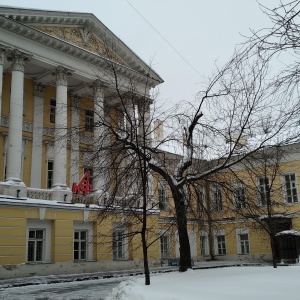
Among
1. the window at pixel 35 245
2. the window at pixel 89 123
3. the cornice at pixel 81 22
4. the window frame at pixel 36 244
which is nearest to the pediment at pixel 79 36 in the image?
the cornice at pixel 81 22

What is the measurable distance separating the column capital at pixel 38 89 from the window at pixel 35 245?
977 cm

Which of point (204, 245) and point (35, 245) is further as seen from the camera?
point (204, 245)

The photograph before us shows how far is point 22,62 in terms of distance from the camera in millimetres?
23984

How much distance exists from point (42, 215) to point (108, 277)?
532 centimetres

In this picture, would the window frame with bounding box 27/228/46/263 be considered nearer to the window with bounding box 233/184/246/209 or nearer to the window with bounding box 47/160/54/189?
the window with bounding box 47/160/54/189

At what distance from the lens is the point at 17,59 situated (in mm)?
23750

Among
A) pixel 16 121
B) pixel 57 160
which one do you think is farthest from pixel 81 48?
pixel 57 160

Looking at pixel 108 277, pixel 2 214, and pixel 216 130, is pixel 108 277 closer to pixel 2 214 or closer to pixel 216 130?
pixel 2 214

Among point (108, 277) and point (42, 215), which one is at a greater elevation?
point (42, 215)

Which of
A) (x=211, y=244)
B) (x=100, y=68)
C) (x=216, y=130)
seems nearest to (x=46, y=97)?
(x=100, y=68)

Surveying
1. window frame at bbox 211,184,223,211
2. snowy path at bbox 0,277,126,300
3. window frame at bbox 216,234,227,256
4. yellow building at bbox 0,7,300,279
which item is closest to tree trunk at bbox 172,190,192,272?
yellow building at bbox 0,7,300,279

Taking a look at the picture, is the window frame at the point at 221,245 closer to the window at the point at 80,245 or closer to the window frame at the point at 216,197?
the window at the point at 80,245

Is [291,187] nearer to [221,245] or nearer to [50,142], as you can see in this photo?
[221,245]

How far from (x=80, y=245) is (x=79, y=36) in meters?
14.2
